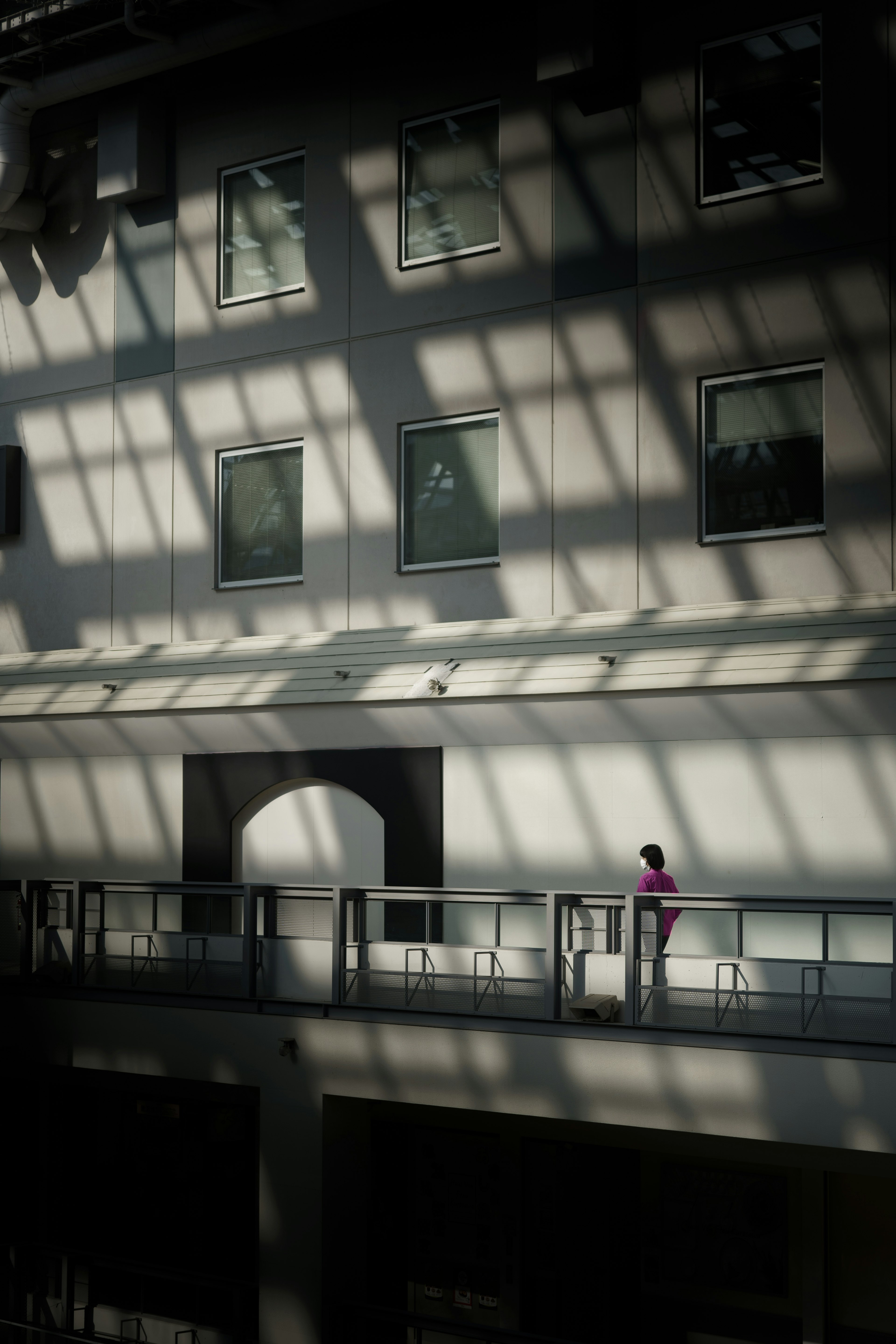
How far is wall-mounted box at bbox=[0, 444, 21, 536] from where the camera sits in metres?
20.2

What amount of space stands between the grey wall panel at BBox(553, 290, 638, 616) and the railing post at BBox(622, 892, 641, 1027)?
16.5ft

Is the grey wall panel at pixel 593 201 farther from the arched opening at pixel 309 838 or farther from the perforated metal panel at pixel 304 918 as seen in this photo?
the perforated metal panel at pixel 304 918

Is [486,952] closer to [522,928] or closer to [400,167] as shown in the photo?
[522,928]

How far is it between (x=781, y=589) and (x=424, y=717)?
14.4 ft

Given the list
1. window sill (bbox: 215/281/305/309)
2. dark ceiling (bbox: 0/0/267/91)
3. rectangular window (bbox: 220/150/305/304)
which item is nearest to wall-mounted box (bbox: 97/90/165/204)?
dark ceiling (bbox: 0/0/267/91)

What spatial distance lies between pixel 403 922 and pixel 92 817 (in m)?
7.92

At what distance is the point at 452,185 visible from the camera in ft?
54.1

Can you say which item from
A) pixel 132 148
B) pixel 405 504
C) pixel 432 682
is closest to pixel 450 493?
pixel 405 504

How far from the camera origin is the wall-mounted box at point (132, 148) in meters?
18.7

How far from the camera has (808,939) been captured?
11492 millimetres

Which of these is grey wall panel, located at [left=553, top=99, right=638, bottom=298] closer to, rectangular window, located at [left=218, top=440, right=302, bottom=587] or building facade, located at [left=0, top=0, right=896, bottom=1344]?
building facade, located at [left=0, top=0, right=896, bottom=1344]

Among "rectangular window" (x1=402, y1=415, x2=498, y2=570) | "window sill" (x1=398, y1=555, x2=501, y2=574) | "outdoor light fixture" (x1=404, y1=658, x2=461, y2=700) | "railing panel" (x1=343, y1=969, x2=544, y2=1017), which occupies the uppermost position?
"rectangular window" (x1=402, y1=415, x2=498, y2=570)

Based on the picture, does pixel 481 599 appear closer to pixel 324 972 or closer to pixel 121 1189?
pixel 324 972

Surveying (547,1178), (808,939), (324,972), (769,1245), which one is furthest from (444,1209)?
(808,939)
